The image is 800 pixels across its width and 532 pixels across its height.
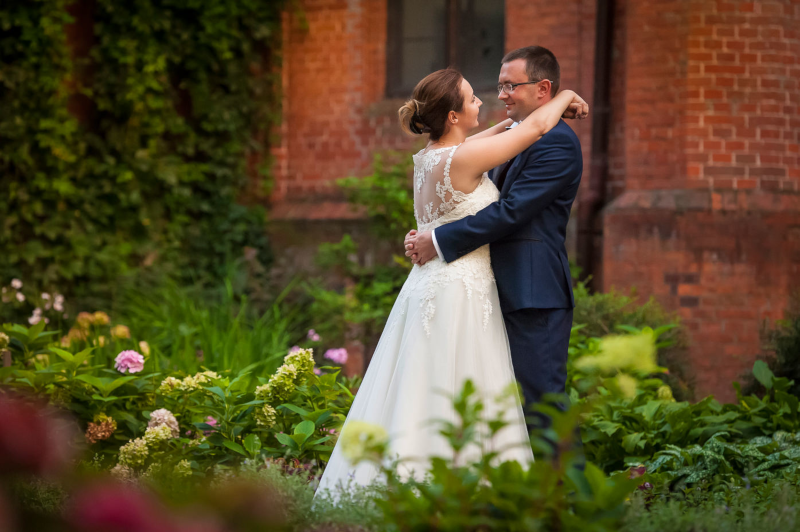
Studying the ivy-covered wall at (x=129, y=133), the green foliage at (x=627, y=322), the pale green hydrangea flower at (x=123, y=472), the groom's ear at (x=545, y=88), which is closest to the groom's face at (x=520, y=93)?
the groom's ear at (x=545, y=88)

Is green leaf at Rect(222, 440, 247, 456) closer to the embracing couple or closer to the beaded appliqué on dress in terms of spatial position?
the embracing couple

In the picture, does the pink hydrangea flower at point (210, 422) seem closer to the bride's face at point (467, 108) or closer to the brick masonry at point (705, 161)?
the bride's face at point (467, 108)

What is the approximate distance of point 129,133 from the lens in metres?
7.58

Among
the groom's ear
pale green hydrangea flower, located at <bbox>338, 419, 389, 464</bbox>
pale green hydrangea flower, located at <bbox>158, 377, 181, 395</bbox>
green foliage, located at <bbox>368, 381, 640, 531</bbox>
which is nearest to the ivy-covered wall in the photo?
pale green hydrangea flower, located at <bbox>158, 377, 181, 395</bbox>

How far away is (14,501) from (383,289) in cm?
605

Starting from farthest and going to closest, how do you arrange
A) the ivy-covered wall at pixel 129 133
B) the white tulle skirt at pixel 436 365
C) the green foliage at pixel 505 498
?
the ivy-covered wall at pixel 129 133 < the white tulle skirt at pixel 436 365 < the green foliage at pixel 505 498

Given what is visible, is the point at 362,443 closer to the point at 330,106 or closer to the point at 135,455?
the point at 135,455

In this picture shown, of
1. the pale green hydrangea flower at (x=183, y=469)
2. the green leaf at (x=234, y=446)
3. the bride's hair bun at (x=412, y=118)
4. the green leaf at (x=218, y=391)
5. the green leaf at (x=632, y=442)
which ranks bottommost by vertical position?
the green leaf at (x=632, y=442)

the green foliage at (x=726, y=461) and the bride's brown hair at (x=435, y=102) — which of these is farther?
the green foliage at (x=726, y=461)

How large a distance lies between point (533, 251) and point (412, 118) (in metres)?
0.71

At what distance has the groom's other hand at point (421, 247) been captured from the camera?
3.02m

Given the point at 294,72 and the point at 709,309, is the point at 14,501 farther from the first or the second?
the point at 294,72

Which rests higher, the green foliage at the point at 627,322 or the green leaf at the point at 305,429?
the green leaf at the point at 305,429

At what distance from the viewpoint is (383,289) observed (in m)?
6.95
